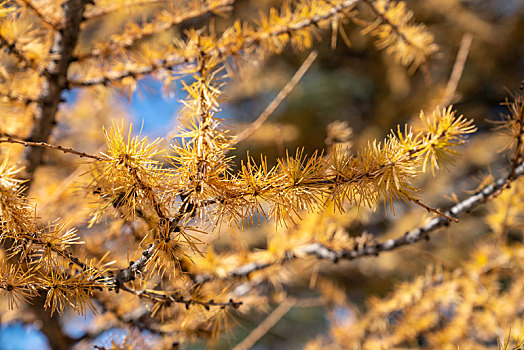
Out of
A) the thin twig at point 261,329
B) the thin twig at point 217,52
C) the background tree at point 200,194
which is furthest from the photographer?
the thin twig at point 261,329

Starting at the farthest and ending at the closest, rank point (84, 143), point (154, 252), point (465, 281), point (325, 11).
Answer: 1. point (84, 143)
2. point (465, 281)
3. point (325, 11)
4. point (154, 252)

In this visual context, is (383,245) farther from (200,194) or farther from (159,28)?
(159,28)

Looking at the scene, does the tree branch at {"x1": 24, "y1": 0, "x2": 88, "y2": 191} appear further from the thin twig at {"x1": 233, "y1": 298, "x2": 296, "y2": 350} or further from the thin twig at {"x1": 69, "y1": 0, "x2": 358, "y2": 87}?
the thin twig at {"x1": 233, "y1": 298, "x2": 296, "y2": 350}

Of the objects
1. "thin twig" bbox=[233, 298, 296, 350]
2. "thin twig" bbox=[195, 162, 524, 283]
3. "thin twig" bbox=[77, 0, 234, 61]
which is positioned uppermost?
"thin twig" bbox=[77, 0, 234, 61]

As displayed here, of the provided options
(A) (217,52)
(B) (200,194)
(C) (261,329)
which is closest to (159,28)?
(A) (217,52)

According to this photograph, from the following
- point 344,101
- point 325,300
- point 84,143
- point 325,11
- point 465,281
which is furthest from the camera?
point 344,101

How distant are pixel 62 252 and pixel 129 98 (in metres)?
0.25

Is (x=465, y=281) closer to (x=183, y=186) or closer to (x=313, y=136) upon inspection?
(x=183, y=186)

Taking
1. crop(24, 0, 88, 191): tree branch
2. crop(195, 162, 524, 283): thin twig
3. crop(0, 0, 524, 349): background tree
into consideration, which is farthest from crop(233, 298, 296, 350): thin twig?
crop(24, 0, 88, 191): tree branch

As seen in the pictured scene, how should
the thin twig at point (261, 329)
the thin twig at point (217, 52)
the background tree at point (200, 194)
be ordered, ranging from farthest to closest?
1. the thin twig at point (261, 329)
2. the thin twig at point (217, 52)
3. the background tree at point (200, 194)

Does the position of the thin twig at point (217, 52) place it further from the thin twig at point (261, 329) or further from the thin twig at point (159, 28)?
the thin twig at point (261, 329)

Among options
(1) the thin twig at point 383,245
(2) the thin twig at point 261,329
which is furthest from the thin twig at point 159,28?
(2) the thin twig at point 261,329

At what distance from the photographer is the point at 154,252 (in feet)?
0.81

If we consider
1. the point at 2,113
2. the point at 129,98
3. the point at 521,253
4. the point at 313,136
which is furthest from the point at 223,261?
the point at 313,136
